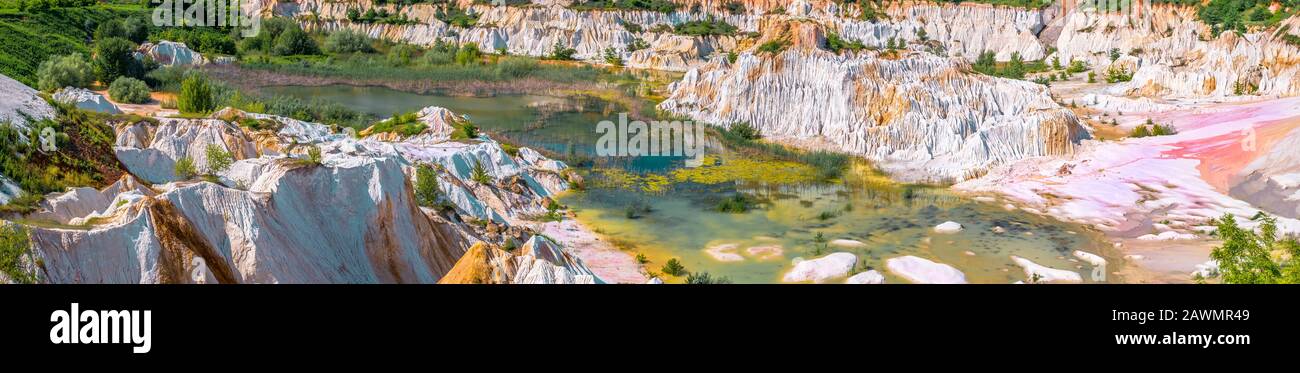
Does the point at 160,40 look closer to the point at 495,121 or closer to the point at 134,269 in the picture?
the point at 495,121

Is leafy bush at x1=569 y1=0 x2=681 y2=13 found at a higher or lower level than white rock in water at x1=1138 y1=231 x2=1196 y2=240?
higher

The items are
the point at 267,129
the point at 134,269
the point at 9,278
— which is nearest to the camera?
the point at 9,278

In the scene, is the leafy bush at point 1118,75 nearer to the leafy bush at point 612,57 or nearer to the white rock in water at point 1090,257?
the leafy bush at point 612,57

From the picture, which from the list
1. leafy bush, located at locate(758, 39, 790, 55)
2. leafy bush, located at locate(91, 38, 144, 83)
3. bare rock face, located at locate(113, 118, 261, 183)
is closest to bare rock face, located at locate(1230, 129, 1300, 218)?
leafy bush, located at locate(758, 39, 790, 55)

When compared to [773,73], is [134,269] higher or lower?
lower

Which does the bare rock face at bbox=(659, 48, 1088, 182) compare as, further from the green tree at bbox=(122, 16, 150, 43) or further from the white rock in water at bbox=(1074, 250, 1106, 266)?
the green tree at bbox=(122, 16, 150, 43)
